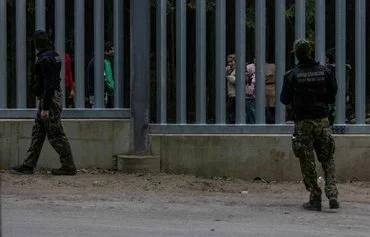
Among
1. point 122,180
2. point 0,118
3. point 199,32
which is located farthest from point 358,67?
point 0,118

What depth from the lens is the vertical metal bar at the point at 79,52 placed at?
10.4 m

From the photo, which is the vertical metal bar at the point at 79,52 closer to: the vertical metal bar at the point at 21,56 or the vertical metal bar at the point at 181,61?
the vertical metal bar at the point at 21,56

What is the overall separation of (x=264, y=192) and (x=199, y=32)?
8.56 ft

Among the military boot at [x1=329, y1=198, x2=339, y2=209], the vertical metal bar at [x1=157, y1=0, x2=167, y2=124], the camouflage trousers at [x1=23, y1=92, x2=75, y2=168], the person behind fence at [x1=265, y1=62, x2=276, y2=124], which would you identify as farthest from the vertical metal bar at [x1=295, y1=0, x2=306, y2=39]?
the camouflage trousers at [x1=23, y1=92, x2=75, y2=168]

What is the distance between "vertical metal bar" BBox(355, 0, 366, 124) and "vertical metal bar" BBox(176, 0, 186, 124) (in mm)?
2587

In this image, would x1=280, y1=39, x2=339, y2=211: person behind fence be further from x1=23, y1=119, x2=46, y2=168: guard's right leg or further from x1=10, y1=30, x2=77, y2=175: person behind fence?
x1=23, y1=119, x2=46, y2=168: guard's right leg

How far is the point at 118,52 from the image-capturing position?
1038 cm

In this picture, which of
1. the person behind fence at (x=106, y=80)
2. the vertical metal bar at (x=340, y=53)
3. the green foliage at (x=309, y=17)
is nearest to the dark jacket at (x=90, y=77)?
the person behind fence at (x=106, y=80)

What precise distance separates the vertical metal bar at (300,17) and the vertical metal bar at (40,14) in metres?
3.81

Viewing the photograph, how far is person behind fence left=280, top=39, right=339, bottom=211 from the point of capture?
7.87m

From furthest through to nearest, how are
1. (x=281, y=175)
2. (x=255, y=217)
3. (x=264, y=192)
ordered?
(x=281, y=175) < (x=264, y=192) < (x=255, y=217)

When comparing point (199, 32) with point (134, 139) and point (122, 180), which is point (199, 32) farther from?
point (122, 180)

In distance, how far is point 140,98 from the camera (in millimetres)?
10211

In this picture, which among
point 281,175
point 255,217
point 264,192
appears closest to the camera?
point 255,217
